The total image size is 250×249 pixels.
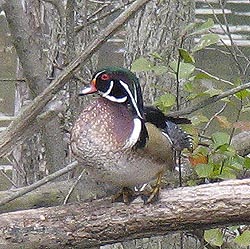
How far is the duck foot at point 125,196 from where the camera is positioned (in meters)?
2.52

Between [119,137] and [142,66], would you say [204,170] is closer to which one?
[142,66]

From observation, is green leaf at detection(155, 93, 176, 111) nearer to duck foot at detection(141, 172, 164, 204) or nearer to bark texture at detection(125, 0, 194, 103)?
duck foot at detection(141, 172, 164, 204)

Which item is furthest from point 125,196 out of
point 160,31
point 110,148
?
point 160,31

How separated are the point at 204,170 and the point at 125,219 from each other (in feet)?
2.09

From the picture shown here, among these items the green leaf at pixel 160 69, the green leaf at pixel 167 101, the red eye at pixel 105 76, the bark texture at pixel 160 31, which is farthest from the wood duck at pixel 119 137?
the bark texture at pixel 160 31

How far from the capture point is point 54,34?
3.69 m

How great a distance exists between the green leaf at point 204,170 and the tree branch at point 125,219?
20.2 inches

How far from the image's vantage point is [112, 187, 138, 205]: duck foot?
8.28 feet

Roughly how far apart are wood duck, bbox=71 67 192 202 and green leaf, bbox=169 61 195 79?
1.07 ft

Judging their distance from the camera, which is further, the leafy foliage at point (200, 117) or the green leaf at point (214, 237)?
the green leaf at point (214, 237)

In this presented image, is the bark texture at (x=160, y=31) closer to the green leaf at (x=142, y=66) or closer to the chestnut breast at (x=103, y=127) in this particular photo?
the green leaf at (x=142, y=66)

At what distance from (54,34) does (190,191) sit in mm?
1493

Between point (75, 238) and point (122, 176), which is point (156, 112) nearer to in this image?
point (122, 176)

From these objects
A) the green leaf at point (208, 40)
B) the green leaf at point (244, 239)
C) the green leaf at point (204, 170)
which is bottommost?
the green leaf at point (244, 239)
